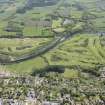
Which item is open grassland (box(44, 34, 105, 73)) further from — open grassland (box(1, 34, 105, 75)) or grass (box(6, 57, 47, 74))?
grass (box(6, 57, 47, 74))

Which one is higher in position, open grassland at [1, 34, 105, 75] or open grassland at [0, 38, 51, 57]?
open grassland at [1, 34, 105, 75]

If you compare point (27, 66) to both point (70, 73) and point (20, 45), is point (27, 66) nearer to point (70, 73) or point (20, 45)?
point (70, 73)

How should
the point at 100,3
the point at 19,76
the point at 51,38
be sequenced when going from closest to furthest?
the point at 19,76 < the point at 51,38 < the point at 100,3

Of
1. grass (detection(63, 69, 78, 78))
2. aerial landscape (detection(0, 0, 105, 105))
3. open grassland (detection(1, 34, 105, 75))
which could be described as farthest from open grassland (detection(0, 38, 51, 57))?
grass (detection(63, 69, 78, 78))

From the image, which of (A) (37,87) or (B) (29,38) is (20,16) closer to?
(B) (29,38)

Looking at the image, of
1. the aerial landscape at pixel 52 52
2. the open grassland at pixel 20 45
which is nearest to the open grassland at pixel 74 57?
the aerial landscape at pixel 52 52

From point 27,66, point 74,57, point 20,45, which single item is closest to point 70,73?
point 74,57

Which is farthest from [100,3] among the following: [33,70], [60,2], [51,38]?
[33,70]

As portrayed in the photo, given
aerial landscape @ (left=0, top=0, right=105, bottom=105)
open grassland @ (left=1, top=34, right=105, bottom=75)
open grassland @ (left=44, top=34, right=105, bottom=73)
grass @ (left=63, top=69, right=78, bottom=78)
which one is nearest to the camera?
aerial landscape @ (left=0, top=0, right=105, bottom=105)

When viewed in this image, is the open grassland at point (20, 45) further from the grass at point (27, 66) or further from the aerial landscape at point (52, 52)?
the grass at point (27, 66)
